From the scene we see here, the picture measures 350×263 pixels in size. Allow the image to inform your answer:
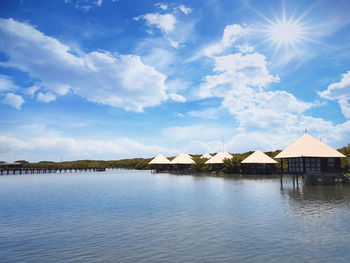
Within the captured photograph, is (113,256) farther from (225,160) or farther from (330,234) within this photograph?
(225,160)

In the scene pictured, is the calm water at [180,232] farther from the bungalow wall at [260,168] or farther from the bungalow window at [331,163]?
the bungalow wall at [260,168]

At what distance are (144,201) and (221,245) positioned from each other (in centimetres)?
1106

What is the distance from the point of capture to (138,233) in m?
11.5

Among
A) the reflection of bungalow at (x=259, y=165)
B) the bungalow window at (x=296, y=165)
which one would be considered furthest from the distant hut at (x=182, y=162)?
the bungalow window at (x=296, y=165)

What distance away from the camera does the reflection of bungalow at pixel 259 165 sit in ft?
150

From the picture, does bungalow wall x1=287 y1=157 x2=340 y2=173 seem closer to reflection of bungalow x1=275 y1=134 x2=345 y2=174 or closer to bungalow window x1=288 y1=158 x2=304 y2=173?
reflection of bungalow x1=275 y1=134 x2=345 y2=174

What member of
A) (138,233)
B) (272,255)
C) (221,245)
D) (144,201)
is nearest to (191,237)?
(221,245)

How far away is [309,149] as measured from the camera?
28906 mm

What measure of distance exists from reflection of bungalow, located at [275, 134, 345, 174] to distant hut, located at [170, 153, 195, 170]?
33251 millimetres

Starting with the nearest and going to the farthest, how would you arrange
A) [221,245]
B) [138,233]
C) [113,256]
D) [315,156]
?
[113,256] → [221,245] → [138,233] → [315,156]

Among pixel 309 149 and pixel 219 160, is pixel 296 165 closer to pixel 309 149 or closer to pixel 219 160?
pixel 309 149

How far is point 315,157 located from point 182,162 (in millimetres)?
35722

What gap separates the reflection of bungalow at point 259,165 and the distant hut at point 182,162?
1506cm

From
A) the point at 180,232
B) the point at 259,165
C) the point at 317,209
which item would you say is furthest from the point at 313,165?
the point at 180,232
